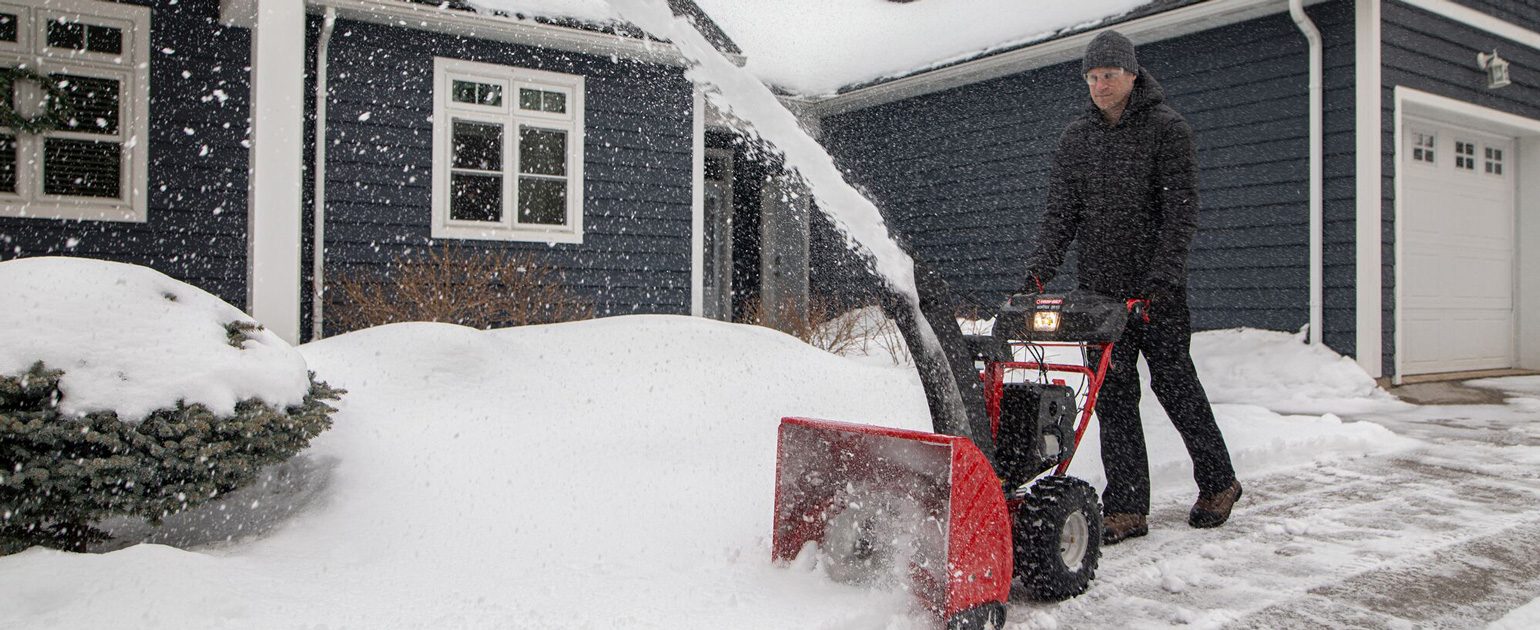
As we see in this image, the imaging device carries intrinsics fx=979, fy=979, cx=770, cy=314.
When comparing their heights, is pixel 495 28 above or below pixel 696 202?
above

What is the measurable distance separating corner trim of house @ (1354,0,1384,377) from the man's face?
554 cm

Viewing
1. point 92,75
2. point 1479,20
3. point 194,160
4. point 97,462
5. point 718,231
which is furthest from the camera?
point 718,231

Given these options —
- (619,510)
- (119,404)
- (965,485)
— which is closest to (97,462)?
(119,404)

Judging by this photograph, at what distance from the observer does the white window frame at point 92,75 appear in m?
6.93

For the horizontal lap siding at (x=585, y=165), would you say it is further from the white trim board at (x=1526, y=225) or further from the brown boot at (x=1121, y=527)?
the white trim board at (x=1526, y=225)

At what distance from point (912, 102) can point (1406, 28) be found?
16.3ft

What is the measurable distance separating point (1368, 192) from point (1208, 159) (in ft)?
4.51

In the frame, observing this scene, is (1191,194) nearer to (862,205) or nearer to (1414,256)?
(862,205)

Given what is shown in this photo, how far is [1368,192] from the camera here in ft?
25.8

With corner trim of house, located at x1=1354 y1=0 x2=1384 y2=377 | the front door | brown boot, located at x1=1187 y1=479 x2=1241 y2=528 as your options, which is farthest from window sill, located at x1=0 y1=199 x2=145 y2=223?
corner trim of house, located at x1=1354 y1=0 x2=1384 y2=377

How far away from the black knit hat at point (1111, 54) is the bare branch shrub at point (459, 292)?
5.04 m

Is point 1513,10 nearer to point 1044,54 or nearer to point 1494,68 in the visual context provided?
point 1494,68

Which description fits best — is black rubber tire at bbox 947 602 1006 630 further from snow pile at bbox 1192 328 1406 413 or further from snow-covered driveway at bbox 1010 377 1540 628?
snow pile at bbox 1192 328 1406 413

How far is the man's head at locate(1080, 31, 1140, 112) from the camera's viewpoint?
341cm
